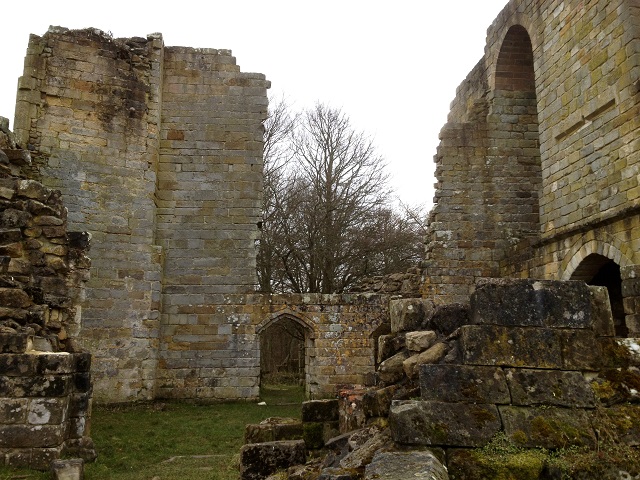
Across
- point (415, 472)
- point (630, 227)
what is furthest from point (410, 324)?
point (630, 227)

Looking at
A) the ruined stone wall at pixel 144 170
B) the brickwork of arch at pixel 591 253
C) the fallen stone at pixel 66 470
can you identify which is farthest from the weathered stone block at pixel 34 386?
the brickwork of arch at pixel 591 253

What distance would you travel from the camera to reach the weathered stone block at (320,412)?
17.0 feet

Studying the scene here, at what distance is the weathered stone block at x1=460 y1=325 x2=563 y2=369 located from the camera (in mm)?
3486

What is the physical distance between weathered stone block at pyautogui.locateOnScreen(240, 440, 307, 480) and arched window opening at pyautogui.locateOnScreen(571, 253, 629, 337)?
728 cm

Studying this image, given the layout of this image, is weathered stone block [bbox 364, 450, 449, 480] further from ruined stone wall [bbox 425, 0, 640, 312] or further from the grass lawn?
ruined stone wall [bbox 425, 0, 640, 312]

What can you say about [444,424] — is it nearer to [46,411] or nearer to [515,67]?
[46,411]

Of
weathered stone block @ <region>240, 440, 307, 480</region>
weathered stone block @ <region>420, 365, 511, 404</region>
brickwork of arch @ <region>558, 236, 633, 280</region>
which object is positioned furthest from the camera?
brickwork of arch @ <region>558, 236, 633, 280</region>

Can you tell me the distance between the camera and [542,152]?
1196 centimetres

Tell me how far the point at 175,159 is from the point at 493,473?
37.4ft

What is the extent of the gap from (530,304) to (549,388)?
0.51 m

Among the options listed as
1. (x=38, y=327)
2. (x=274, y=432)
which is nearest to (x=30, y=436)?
(x=38, y=327)

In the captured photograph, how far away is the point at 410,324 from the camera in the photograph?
4.33 m

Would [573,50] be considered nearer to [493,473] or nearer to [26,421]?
[493,473]

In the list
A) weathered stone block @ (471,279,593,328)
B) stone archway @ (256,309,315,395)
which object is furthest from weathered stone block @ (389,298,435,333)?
stone archway @ (256,309,315,395)
